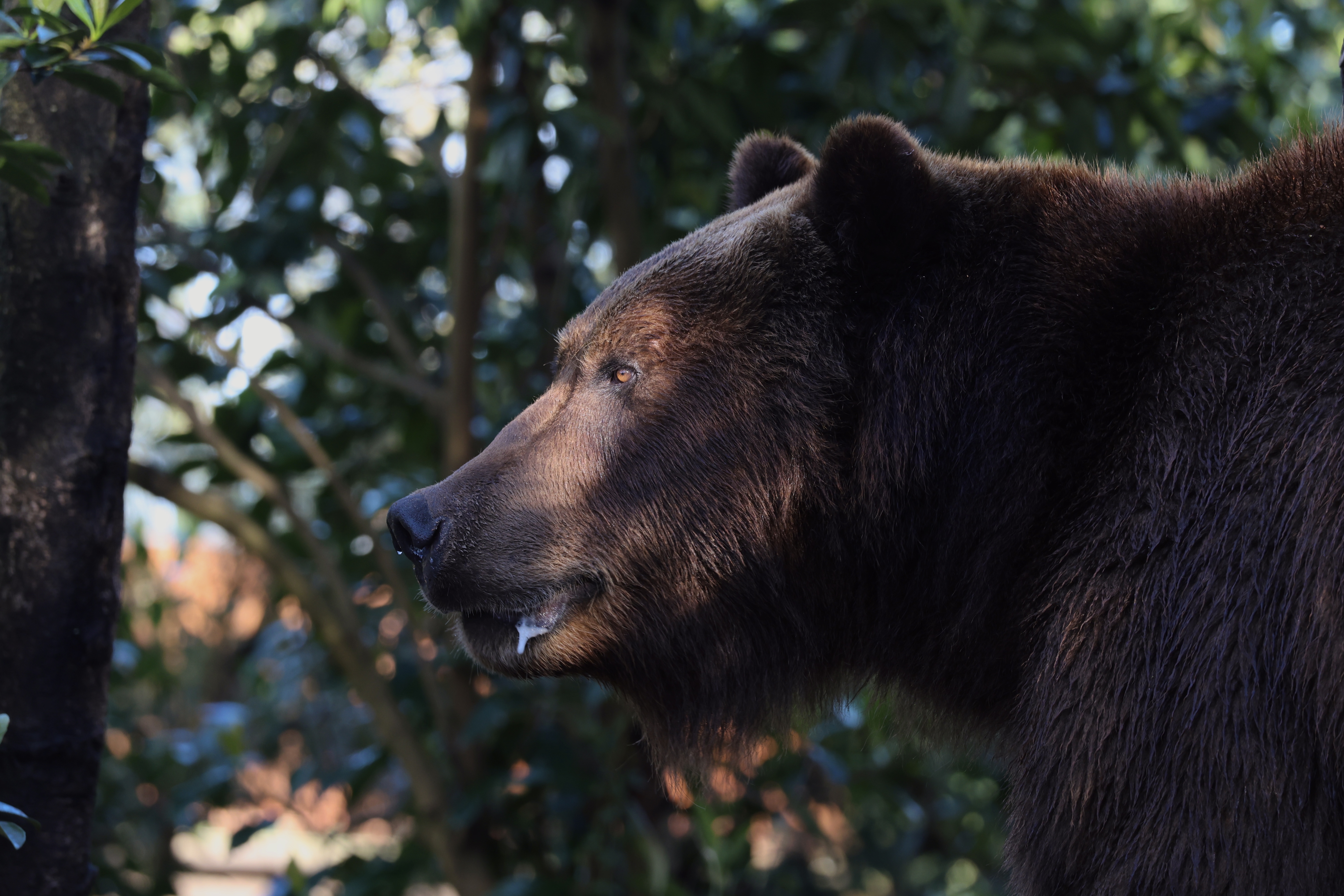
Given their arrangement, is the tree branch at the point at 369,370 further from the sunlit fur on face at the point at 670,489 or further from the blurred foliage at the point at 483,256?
the sunlit fur on face at the point at 670,489

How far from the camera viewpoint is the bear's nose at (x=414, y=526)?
2197 mm

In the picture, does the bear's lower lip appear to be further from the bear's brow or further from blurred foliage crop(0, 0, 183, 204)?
blurred foliage crop(0, 0, 183, 204)

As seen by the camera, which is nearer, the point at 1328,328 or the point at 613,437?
the point at 1328,328

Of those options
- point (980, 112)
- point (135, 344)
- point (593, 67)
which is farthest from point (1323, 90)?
point (135, 344)

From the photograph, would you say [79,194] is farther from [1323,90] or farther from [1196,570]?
[1323,90]

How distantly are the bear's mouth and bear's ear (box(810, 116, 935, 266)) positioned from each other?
827 mm

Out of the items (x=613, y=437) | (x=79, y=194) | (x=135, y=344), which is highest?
(x=79, y=194)

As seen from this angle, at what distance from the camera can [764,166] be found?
2.86 m

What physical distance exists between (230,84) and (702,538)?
2.61 metres

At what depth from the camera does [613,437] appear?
7.54 ft

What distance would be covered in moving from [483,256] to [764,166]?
1.88 metres

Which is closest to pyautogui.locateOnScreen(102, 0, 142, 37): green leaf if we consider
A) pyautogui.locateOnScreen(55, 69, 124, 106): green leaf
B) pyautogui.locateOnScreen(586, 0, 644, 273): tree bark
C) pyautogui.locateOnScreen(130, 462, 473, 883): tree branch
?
pyautogui.locateOnScreen(55, 69, 124, 106): green leaf

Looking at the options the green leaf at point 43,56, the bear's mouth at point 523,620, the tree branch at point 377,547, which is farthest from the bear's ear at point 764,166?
the tree branch at point 377,547

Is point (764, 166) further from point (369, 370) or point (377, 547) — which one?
point (377, 547)
